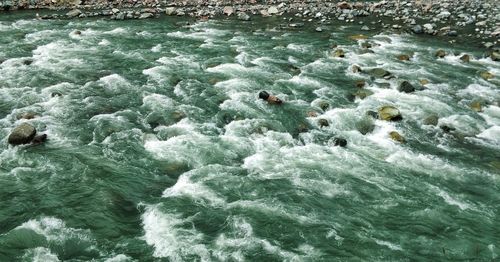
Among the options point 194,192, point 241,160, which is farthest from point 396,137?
point 194,192

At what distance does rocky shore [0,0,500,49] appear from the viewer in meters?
27.1

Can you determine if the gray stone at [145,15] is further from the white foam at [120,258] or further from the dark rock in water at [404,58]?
the white foam at [120,258]

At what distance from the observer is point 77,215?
1005 cm

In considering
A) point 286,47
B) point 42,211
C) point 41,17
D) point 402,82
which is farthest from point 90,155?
point 41,17

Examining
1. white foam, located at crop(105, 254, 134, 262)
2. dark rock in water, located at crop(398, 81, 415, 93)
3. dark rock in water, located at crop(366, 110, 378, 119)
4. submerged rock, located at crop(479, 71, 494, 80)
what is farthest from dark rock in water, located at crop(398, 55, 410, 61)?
white foam, located at crop(105, 254, 134, 262)

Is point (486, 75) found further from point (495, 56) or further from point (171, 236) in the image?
point (171, 236)

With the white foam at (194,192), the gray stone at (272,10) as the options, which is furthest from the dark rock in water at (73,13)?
the white foam at (194,192)

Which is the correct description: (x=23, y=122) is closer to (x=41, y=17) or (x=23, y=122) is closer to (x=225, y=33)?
(x=225, y=33)

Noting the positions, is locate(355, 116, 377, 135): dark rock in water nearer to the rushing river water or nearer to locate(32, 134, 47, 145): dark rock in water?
the rushing river water

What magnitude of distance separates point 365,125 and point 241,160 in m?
4.65

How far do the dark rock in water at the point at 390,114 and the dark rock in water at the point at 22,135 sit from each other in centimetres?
1086

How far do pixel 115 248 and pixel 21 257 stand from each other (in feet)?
5.70

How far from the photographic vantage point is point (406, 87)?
Result: 1748 centimetres

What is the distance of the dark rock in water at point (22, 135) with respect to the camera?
12711mm
